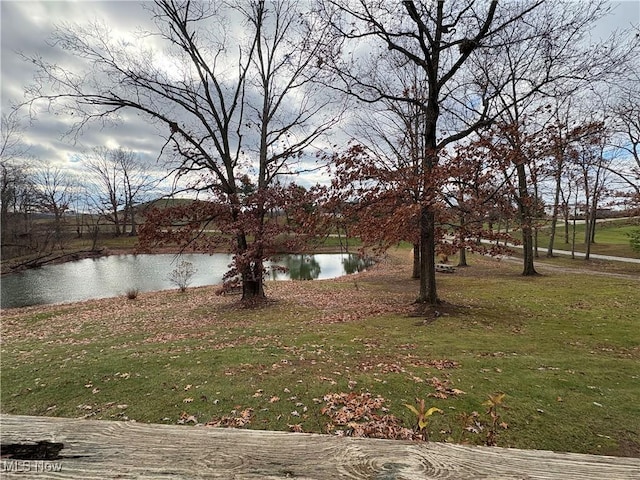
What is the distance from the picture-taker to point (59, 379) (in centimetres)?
553

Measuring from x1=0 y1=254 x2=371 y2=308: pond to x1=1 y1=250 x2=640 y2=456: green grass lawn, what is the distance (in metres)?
6.31

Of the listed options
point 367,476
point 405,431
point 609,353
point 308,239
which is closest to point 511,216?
point 609,353

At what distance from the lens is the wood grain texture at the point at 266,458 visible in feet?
2.98

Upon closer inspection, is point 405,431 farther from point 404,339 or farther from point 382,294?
point 382,294

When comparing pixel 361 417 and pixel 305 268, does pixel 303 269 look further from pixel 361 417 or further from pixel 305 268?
pixel 361 417

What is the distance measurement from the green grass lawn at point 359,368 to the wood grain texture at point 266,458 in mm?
1148

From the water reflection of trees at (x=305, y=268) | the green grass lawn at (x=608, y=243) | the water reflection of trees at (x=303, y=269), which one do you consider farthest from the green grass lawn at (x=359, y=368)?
the green grass lawn at (x=608, y=243)

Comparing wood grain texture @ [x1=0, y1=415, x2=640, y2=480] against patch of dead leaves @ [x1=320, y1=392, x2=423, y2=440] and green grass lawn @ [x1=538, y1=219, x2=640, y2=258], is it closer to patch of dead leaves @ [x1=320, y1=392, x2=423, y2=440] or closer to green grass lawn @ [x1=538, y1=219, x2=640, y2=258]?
patch of dead leaves @ [x1=320, y1=392, x2=423, y2=440]

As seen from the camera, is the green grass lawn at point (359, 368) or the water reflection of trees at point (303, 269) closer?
the green grass lawn at point (359, 368)

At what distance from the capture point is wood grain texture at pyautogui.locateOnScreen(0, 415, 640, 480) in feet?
2.98

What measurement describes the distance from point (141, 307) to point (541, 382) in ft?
43.9

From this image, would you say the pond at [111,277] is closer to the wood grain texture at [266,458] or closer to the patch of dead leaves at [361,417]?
the patch of dead leaves at [361,417]

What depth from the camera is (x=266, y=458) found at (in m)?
0.97

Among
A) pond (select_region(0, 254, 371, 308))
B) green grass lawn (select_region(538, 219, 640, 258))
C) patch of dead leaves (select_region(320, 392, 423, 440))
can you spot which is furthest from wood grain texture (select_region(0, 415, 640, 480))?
green grass lawn (select_region(538, 219, 640, 258))
